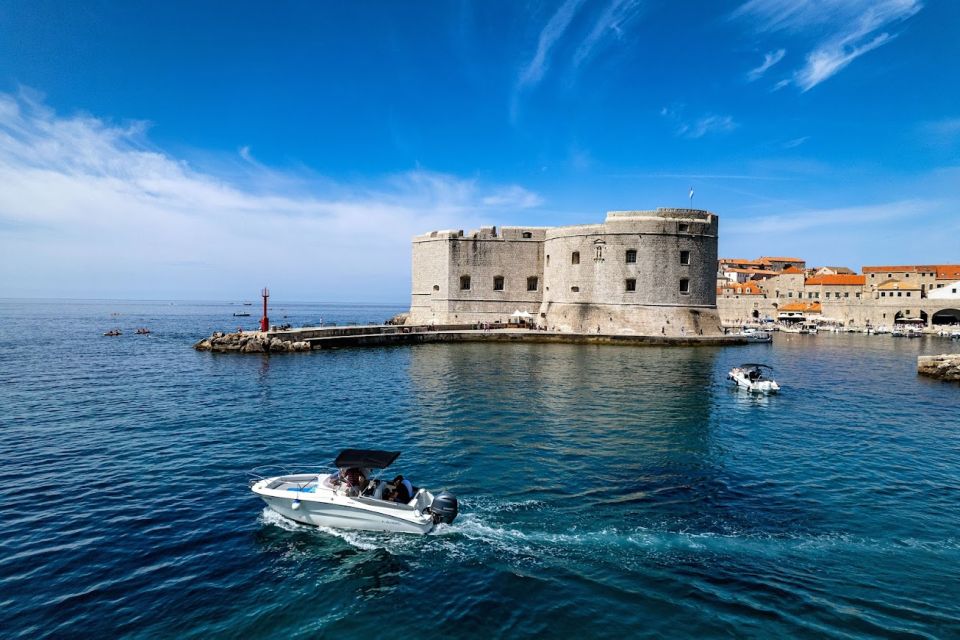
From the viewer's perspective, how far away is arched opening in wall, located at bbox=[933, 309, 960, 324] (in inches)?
2463

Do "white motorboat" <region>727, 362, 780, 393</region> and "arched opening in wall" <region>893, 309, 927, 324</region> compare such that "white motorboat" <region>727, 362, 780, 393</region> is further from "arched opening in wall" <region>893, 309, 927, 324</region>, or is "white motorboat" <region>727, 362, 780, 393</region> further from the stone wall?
"arched opening in wall" <region>893, 309, 927, 324</region>

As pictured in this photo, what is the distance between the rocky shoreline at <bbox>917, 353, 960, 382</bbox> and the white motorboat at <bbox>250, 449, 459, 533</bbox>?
29851mm

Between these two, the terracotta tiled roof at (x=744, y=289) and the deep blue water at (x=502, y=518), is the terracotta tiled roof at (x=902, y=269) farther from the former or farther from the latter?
the deep blue water at (x=502, y=518)

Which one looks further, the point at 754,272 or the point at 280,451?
the point at 754,272

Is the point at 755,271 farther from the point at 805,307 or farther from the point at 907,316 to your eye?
the point at 907,316

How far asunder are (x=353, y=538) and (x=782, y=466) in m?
10.3

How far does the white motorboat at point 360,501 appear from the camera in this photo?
30.6 ft

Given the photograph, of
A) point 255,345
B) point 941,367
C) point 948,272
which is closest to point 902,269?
point 948,272

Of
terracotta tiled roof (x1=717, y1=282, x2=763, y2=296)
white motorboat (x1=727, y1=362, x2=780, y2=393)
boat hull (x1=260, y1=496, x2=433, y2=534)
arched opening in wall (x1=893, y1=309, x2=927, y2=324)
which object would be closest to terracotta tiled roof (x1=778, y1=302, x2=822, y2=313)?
terracotta tiled roof (x1=717, y1=282, x2=763, y2=296)

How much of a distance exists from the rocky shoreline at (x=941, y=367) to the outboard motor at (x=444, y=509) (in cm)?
2956

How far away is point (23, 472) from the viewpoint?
39.5ft

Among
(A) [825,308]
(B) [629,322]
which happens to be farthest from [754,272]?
(B) [629,322]

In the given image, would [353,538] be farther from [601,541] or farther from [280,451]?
[280,451]

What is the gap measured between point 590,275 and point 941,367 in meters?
21.1
